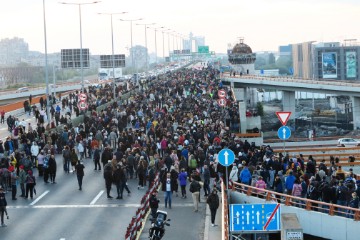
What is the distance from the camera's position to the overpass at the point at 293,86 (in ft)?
253

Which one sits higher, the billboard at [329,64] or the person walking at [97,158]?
the billboard at [329,64]

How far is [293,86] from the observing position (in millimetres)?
85688

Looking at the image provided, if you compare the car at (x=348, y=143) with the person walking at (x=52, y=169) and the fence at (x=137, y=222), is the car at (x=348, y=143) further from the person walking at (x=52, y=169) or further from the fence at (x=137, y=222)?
the fence at (x=137, y=222)

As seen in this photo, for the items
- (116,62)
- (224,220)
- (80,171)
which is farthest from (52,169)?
(116,62)

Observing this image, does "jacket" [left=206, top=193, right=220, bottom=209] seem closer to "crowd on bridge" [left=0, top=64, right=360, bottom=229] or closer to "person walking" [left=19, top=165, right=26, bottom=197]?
"crowd on bridge" [left=0, top=64, right=360, bottom=229]

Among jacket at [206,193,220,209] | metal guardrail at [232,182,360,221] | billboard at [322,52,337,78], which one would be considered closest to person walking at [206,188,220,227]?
jacket at [206,193,220,209]

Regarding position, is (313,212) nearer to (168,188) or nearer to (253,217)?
(253,217)

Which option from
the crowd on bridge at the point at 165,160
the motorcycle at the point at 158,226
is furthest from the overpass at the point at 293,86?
the motorcycle at the point at 158,226

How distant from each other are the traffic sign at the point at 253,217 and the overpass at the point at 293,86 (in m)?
50.2

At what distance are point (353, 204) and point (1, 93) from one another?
7775cm

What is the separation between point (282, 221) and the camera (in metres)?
19.6

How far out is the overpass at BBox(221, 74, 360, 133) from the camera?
253 feet

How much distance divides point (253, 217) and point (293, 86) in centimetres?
6850

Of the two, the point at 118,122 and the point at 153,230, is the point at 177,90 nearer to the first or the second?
the point at 118,122
